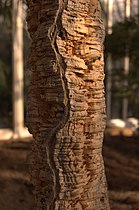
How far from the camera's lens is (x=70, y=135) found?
2414 millimetres

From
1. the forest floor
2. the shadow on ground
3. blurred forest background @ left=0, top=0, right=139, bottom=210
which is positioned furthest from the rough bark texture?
the shadow on ground

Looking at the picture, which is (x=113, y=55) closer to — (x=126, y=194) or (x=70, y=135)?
(x=126, y=194)

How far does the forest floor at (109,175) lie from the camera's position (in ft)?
15.0

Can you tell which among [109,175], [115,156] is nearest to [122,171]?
[109,175]

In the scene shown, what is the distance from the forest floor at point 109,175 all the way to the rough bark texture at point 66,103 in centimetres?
166

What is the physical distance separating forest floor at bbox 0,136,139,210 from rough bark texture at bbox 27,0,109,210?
166 cm

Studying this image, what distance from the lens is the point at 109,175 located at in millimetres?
5918

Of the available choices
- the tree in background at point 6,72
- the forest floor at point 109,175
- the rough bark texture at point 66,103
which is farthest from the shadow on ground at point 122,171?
the tree in background at point 6,72

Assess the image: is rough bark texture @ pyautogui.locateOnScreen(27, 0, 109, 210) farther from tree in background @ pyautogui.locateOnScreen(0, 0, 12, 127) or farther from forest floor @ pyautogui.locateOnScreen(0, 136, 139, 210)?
tree in background @ pyautogui.locateOnScreen(0, 0, 12, 127)

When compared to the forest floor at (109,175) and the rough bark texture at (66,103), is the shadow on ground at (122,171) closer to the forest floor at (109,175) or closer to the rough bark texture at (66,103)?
the forest floor at (109,175)

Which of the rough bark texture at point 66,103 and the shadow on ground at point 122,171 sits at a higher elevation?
the rough bark texture at point 66,103

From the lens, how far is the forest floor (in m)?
4.57

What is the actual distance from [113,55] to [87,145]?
5.45 m

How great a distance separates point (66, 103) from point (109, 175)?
3.78m
